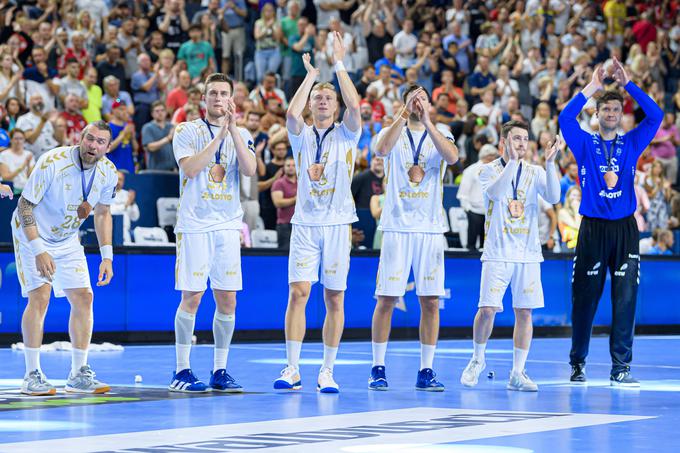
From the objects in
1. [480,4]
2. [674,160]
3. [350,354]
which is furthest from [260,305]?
[480,4]

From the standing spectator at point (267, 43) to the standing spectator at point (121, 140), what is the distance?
443 cm

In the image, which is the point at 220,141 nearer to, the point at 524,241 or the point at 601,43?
the point at 524,241

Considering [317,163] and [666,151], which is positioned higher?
[666,151]

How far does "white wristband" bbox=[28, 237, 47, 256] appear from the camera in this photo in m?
9.93

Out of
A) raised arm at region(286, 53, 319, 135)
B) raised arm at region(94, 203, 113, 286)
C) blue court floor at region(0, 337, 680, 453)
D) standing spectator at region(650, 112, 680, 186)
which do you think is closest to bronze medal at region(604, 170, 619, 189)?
blue court floor at region(0, 337, 680, 453)

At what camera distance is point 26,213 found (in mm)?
10070

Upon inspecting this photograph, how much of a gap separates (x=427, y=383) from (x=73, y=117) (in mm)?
9300

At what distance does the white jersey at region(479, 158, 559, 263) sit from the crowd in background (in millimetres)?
4987

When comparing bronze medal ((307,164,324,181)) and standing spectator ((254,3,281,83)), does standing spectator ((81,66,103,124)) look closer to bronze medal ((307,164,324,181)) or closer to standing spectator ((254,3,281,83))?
standing spectator ((254,3,281,83))

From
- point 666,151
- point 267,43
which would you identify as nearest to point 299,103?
point 267,43

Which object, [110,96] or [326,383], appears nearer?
[326,383]

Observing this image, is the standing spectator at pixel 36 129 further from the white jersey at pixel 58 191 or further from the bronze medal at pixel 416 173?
the bronze medal at pixel 416 173

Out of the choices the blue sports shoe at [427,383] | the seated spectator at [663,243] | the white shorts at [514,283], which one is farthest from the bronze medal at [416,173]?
the seated spectator at [663,243]

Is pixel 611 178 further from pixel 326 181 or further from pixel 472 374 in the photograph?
pixel 326 181
